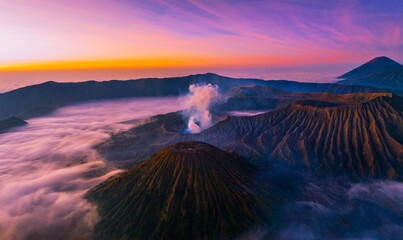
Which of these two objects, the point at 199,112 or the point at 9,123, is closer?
the point at 9,123

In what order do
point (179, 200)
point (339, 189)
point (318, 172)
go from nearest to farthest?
point (179, 200) → point (339, 189) → point (318, 172)

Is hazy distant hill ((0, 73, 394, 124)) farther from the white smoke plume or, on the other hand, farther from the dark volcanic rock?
the white smoke plume

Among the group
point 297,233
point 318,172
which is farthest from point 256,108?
point 297,233

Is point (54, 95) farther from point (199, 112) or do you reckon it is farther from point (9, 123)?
point (199, 112)

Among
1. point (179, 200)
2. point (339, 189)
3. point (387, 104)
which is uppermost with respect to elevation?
point (387, 104)

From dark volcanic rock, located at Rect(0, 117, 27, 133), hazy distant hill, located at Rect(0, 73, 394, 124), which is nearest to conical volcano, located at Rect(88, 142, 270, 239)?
dark volcanic rock, located at Rect(0, 117, 27, 133)

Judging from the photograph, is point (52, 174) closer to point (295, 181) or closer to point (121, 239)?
point (121, 239)

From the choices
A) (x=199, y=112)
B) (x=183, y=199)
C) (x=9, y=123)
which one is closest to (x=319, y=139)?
(x=183, y=199)

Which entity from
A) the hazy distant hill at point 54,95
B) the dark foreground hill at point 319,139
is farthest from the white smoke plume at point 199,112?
the hazy distant hill at point 54,95
